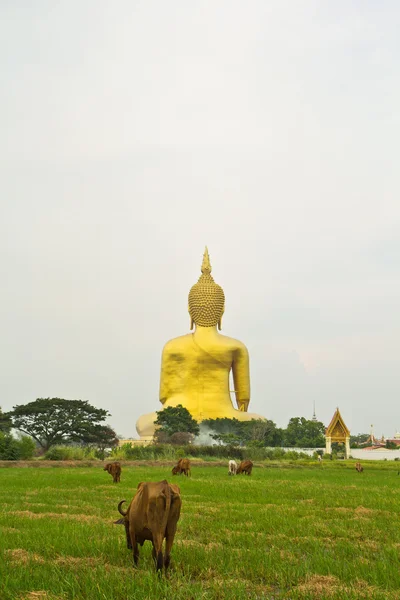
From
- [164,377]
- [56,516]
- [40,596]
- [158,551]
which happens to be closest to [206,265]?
[164,377]

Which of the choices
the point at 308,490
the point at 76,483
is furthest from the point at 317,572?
the point at 76,483

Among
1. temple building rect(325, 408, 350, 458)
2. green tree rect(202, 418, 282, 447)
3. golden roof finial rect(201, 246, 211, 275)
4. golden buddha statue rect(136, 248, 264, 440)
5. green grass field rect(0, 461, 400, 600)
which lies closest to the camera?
green grass field rect(0, 461, 400, 600)

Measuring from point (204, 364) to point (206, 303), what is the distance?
5.41 metres

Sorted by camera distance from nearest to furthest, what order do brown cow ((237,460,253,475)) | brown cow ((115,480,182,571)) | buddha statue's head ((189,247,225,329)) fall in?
brown cow ((115,480,182,571)) → brown cow ((237,460,253,475)) → buddha statue's head ((189,247,225,329))

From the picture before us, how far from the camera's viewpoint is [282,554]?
607cm

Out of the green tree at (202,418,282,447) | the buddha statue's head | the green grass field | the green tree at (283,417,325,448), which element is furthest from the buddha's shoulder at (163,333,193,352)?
the green grass field

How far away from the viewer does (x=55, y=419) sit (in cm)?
4612

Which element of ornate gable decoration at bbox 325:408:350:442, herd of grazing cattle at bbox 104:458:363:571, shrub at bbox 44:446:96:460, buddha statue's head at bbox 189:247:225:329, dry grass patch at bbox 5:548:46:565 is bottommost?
shrub at bbox 44:446:96:460

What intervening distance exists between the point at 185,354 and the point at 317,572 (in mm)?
48149

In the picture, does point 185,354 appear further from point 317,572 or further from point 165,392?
point 317,572

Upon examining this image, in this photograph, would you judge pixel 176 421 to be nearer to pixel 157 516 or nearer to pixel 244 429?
pixel 244 429

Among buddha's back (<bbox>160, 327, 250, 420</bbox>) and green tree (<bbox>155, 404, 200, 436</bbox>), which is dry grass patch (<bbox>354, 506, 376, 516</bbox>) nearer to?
green tree (<bbox>155, 404, 200, 436</bbox>)

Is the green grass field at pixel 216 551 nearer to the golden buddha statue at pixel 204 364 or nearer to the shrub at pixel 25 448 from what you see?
the shrub at pixel 25 448

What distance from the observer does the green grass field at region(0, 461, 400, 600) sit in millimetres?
4632
